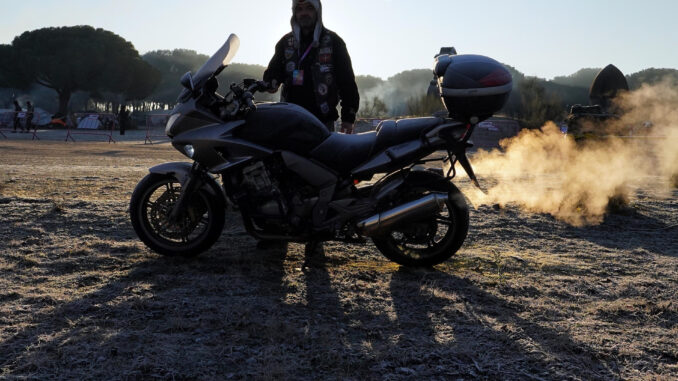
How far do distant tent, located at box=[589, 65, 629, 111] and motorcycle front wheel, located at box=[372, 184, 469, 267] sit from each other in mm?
42710

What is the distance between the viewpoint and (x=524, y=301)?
3.94 metres

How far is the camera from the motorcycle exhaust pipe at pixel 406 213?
4.33 meters

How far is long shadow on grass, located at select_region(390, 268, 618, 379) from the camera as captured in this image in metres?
2.86

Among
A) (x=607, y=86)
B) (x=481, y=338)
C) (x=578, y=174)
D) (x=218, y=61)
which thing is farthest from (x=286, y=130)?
(x=607, y=86)

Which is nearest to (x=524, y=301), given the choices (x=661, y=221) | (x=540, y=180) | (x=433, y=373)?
(x=433, y=373)

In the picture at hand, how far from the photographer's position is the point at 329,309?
3.72 m

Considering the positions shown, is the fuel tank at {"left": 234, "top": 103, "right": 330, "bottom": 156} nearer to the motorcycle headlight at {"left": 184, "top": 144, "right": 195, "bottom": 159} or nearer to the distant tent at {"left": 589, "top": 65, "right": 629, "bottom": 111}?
the motorcycle headlight at {"left": 184, "top": 144, "right": 195, "bottom": 159}

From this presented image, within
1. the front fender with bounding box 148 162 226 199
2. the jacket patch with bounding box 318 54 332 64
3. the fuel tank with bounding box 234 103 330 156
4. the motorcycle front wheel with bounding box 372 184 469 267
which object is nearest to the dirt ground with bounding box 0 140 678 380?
the motorcycle front wheel with bounding box 372 184 469 267

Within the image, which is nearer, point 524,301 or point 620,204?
point 524,301

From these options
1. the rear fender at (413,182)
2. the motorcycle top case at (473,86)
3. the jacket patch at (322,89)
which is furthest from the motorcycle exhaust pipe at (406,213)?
the jacket patch at (322,89)

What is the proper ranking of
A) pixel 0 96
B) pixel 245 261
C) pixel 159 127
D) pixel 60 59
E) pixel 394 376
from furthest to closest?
pixel 0 96 < pixel 60 59 < pixel 159 127 < pixel 245 261 < pixel 394 376

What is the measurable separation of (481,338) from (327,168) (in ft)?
5.77

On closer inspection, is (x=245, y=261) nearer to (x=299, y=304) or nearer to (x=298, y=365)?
(x=299, y=304)

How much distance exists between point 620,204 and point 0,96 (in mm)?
118413
